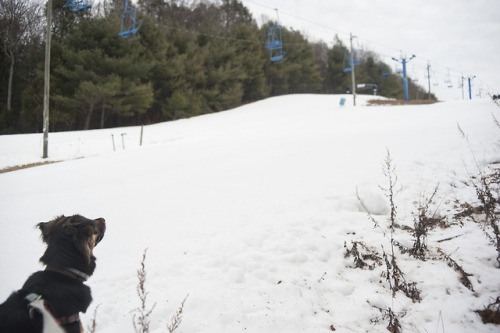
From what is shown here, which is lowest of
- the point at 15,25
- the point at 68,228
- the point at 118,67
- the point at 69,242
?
the point at 69,242

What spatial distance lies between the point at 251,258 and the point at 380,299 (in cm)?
140

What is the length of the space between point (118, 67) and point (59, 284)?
23.2 m

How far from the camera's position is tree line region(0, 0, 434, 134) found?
20.1m

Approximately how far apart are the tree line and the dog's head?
20.2m

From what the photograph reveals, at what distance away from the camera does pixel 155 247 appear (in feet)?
11.6

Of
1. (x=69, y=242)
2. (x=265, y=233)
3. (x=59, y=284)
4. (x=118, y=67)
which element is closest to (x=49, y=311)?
(x=59, y=284)

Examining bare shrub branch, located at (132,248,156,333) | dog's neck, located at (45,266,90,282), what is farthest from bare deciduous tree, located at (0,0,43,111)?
bare shrub branch, located at (132,248,156,333)

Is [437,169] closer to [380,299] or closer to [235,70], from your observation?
[380,299]

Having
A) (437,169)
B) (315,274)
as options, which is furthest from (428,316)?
(437,169)

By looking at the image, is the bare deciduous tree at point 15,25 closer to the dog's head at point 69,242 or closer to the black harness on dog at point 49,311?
the dog's head at point 69,242

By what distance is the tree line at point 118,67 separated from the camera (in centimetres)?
2006

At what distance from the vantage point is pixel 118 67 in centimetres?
2136

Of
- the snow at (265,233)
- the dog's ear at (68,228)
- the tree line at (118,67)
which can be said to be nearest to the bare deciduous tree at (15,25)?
the tree line at (118,67)

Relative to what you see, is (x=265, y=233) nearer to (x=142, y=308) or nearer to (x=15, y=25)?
(x=142, y=308)
